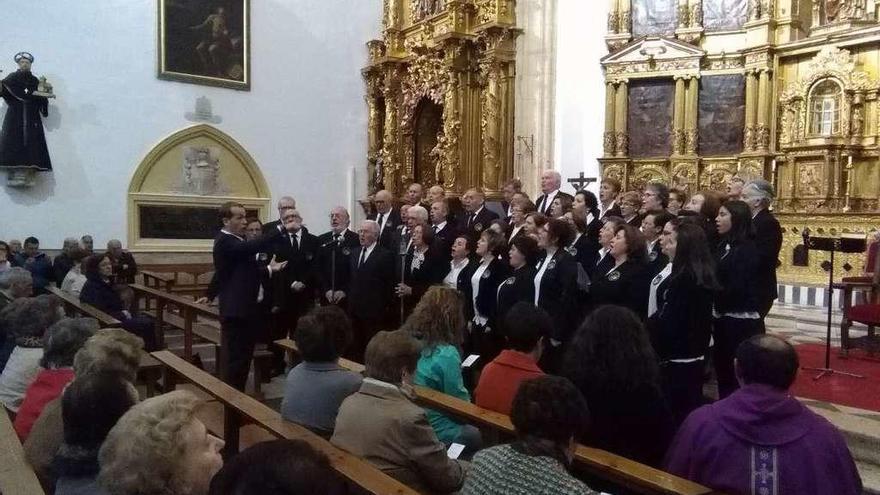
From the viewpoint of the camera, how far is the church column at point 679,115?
32.9ft

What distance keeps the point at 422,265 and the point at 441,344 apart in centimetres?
255

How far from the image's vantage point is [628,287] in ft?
14.4

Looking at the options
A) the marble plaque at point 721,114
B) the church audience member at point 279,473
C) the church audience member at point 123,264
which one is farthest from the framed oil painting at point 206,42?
the church audience member at point 279,473

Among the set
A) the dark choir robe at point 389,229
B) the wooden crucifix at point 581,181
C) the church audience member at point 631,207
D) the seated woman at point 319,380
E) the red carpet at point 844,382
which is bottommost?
the red carpet at point 844,382

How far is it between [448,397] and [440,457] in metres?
0.80

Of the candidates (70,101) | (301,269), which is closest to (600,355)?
(301,269)

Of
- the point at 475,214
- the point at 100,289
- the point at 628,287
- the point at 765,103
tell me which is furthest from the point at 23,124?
the point at 765,103

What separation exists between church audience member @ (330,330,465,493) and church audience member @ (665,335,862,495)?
88 centimetres

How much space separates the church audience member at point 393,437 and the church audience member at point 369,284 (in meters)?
3.57

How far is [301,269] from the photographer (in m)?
6.98

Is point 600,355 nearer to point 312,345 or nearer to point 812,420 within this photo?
point 812,420

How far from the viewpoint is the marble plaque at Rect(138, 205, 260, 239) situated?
12.1 meters

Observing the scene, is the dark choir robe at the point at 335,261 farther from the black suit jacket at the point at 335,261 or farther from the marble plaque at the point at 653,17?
the marble plaque at the point at 653,17

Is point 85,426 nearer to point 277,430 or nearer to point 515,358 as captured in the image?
point 277,430
